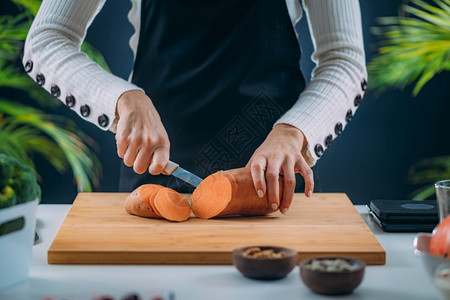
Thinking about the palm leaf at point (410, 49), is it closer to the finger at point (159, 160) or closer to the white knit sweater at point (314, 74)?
the white knit sweater at point (314, 74)

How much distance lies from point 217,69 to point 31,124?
2.15 meters

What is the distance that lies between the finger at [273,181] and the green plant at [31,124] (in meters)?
2.14

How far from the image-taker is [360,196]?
4027 millimetres

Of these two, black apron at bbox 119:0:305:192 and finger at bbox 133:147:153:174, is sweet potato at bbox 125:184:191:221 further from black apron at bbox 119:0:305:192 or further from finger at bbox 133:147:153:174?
black apron at bbox 119:0:305:192

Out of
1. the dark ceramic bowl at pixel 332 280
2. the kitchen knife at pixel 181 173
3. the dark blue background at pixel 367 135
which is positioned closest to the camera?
the dark ceramic bowl at pixel 332 280

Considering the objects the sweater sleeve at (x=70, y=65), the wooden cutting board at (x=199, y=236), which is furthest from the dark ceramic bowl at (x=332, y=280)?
the sweater sleeve at (x=70, y=65)

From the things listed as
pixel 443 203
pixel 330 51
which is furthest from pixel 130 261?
pixel 330 51

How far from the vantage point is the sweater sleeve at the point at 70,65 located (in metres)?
1.79

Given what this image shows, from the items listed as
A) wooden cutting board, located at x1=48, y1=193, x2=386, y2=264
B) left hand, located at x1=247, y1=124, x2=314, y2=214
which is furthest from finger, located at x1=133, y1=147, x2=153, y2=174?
left hand, located at x1=247, y1=124, x2=314, y2=214

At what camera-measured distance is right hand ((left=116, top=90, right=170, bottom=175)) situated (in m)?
1.62

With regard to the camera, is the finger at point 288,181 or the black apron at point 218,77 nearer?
the finger at point 288,181

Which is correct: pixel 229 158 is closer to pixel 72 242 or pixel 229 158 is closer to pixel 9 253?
pixel 72 242

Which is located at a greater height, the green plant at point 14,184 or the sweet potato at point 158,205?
the green plant at point 14,184

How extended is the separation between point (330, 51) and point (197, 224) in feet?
2.44
